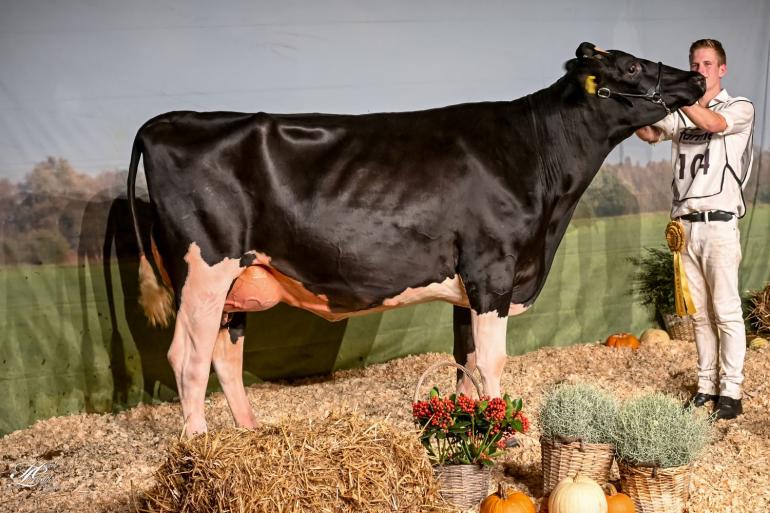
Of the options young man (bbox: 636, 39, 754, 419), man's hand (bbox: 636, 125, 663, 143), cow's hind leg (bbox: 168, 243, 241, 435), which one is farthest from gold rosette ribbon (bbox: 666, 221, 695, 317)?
cow's hind leg (bbox: 168, 243, 241, 435)

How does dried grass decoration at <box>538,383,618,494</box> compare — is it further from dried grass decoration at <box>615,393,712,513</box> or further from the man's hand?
the man's hand

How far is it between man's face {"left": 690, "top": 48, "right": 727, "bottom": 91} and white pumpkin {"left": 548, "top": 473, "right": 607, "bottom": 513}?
2.63m

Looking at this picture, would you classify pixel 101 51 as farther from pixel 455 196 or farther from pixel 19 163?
pixel 455 196

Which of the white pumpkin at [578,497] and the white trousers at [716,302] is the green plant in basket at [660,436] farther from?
the white trousers at [716,302]

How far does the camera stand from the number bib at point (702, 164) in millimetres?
5090

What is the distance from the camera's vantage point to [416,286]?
454 centimetres

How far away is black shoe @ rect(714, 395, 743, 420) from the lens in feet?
17.2

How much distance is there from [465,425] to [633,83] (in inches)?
77.6

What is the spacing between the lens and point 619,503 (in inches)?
141

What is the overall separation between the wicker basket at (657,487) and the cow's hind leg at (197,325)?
2.01 meters

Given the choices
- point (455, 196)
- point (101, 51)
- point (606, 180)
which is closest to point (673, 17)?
point (606, 180)

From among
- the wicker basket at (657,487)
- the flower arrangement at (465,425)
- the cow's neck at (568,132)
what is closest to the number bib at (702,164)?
the cow's neck at (568,132)

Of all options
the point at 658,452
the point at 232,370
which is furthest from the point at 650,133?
the point at 232,370

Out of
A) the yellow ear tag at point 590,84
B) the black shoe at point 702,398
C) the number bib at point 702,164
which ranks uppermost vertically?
the yellow ear tag at point 590,84
